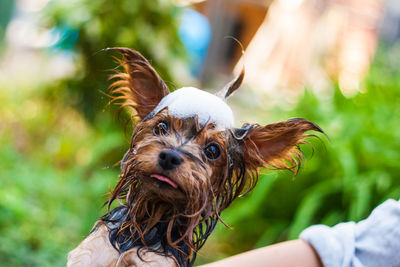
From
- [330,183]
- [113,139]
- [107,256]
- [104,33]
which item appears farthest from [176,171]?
[104,33]

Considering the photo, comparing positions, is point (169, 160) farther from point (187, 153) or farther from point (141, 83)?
point (141, 83)

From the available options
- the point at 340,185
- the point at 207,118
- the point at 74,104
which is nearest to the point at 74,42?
the point at 74,104

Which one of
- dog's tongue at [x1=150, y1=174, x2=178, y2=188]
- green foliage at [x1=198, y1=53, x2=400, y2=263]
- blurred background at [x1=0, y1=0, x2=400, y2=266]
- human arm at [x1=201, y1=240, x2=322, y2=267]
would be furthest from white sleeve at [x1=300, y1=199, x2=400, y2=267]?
green foliage at [x1=198, y1=53, x2=400, y2=263]

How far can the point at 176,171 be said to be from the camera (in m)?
A: 0.87

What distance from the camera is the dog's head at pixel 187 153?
89 centimetres

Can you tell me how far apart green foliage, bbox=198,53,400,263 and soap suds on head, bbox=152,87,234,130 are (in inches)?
69.7

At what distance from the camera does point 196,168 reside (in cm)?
90

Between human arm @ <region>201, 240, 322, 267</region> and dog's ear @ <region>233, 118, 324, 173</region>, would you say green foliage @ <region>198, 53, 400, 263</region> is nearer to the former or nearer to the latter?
human arm @ <region>201, 240, 322, 267</region>

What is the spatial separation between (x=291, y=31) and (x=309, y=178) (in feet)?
13.4

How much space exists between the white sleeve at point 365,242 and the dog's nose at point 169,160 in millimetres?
643

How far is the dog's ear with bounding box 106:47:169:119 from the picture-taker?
1.02 meters

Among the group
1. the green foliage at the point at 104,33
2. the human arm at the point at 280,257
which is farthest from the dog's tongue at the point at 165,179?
the green foliage at the point at 104,33

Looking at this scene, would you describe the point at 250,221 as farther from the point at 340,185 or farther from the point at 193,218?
the point at 193,218

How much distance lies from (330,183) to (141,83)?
210cm
